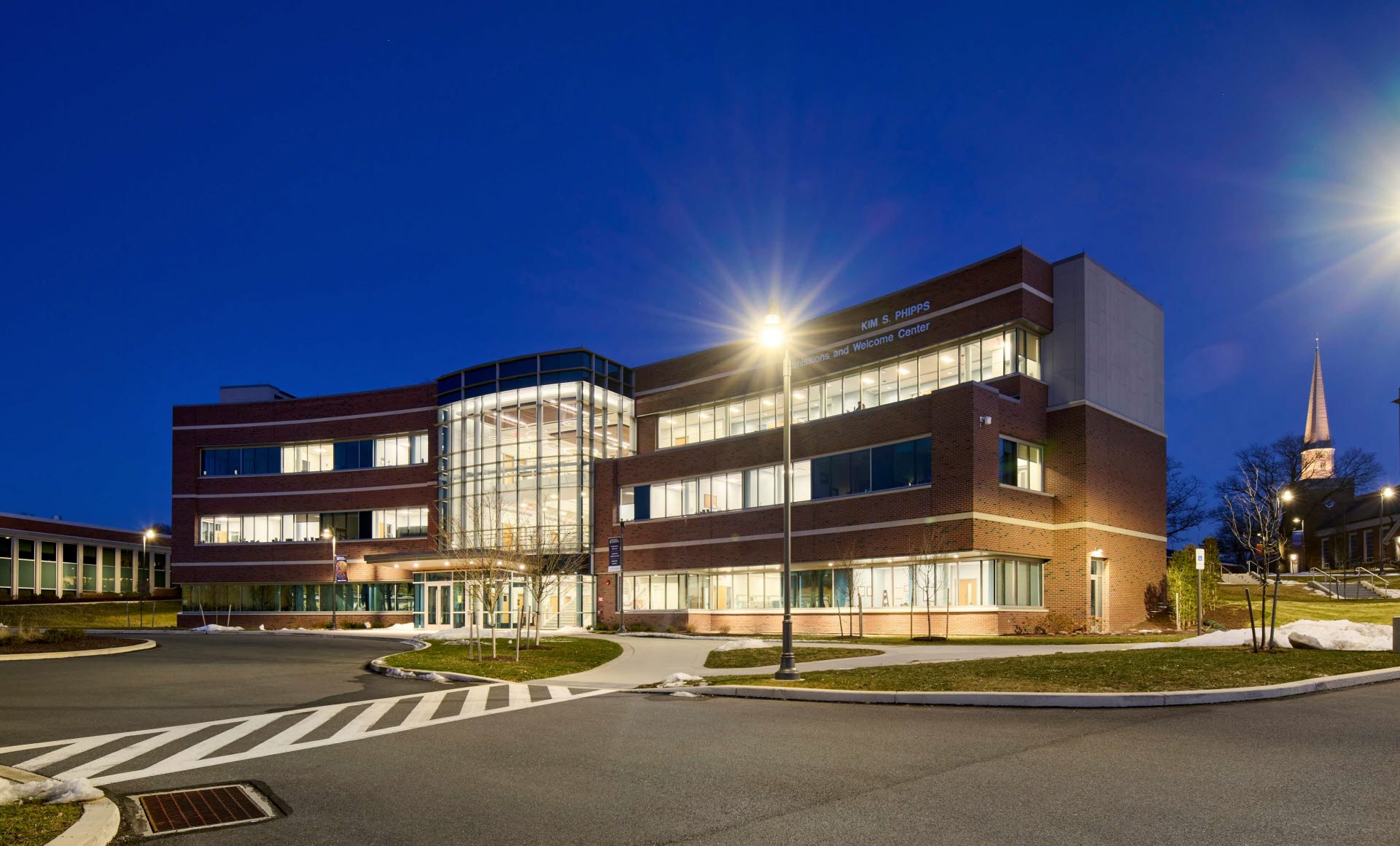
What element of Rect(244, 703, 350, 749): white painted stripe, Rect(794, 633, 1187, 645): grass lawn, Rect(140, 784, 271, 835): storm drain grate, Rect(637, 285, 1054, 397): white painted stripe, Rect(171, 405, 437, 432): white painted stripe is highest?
Rect(637, 285, 1054, 397): white painted stripe

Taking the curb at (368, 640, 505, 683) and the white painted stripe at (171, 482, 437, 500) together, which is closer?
the curb at (368, 640, 505, 683)

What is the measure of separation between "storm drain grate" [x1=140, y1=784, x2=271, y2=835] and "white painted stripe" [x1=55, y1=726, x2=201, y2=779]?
1217mm

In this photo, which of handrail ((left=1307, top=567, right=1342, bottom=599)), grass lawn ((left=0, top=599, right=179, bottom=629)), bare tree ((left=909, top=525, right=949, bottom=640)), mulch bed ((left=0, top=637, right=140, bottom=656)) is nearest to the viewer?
mulch bed ((left=0, top=637, right=140, bottom=656))

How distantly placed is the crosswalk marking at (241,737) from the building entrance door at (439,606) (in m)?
39.5

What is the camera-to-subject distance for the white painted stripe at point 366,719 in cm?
1289

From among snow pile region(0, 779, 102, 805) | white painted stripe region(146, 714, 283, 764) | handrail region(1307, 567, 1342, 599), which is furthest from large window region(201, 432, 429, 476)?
handrail region(1307, 567, 1342, 599)

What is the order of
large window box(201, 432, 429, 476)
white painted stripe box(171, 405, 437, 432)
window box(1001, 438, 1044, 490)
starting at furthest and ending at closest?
large window box(201, 432, 429, 476) → white painted stripe box(171, 405, 437, 432) → window box(1001, 438, 1044, 490)

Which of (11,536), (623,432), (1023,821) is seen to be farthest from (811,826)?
(11,536)

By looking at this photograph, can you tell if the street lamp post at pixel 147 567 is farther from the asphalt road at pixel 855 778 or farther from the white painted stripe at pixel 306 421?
the asphalt road at pixel 855 778

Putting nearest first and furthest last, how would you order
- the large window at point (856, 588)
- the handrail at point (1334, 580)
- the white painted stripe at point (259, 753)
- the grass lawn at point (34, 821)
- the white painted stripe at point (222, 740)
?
the grass lawn at point (34, 821)
the white painted stripe at point (259, 753)
the white painted stripe at point (222, 740)
the large window at point (856, 588)
the handrail at point (1334, 580)

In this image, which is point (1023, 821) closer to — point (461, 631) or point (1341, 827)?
point (1341, 827)

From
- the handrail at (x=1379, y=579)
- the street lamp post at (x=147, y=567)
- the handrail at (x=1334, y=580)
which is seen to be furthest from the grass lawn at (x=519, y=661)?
the street lamp post at (x=147, y=567)

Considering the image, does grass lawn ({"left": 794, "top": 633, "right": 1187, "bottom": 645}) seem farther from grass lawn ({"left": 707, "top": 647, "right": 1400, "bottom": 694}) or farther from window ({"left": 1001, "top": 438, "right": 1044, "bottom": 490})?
A: grass lawn ({"left": 707, "top": 647, "right": 1400, "bottom": 694})

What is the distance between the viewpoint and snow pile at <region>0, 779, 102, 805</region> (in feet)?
26.6
